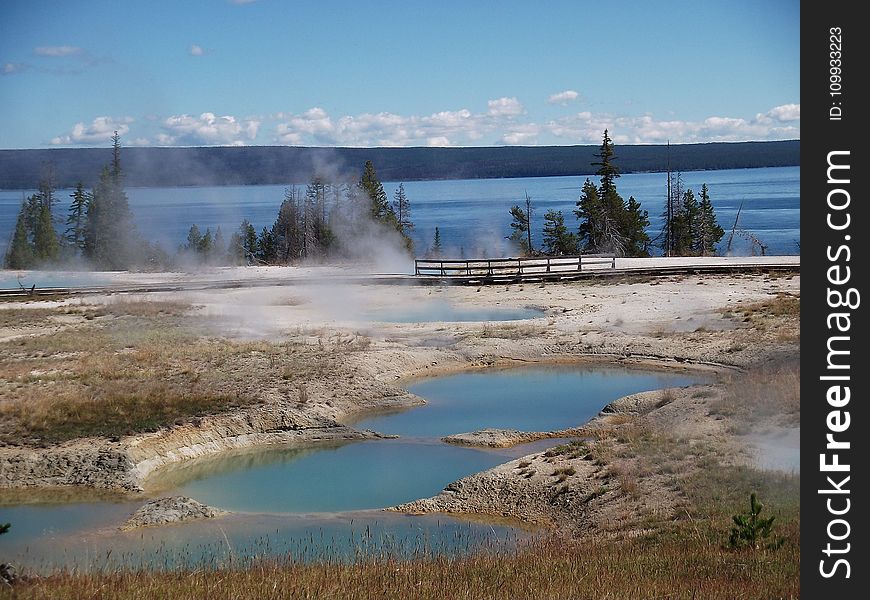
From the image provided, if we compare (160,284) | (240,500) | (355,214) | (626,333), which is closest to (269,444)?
(240,500)

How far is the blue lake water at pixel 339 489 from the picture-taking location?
15.2 metres

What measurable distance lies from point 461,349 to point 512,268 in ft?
65.4

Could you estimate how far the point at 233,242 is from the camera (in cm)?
7969

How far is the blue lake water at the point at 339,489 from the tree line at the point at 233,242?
40557mm

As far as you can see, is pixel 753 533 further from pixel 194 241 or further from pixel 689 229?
pixel 194 241

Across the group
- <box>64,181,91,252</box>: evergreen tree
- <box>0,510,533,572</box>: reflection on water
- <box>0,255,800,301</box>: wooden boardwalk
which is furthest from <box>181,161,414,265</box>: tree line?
<box>0,510,533,572</box>: reflection on water

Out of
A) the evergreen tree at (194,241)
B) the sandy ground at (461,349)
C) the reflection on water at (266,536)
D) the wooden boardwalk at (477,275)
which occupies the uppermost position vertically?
the evergreen tree at (194,241)

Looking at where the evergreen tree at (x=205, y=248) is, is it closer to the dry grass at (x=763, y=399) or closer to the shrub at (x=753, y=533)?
the dry grass at (x=763, y=399)

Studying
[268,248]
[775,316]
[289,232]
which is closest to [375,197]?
[289,232]

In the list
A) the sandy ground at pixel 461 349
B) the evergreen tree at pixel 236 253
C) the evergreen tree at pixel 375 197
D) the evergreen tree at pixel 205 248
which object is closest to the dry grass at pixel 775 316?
the sandy ground at pixel 461 349

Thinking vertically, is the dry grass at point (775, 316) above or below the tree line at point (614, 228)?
below

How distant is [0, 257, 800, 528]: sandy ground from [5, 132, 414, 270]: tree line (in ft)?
54.1
